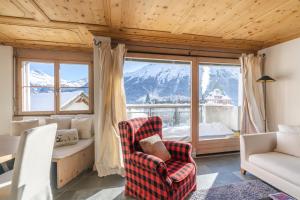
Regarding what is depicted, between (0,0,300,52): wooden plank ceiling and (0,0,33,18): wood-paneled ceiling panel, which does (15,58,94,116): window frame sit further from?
(0,0,33,18): wood-paneled ceiling panel

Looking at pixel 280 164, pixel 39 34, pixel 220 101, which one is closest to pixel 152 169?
pixel 280 164

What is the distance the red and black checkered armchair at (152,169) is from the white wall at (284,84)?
93.5 inches

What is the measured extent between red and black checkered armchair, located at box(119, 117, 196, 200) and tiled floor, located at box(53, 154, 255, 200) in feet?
1.04

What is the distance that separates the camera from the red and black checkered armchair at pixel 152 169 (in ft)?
5.99

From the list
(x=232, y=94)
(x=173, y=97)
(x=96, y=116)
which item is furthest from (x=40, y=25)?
(x=232, y=94)

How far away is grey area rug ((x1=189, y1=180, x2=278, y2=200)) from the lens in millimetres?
2145

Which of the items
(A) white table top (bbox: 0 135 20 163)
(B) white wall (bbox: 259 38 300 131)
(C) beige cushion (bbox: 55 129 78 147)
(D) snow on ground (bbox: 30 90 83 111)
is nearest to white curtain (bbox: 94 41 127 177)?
(C) beige cushion (bbox: 55 129 78 147)

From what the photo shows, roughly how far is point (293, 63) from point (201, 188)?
2805mm

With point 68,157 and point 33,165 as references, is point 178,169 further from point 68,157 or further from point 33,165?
point 68,157

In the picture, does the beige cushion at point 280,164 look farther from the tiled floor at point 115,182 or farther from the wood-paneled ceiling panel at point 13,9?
the wood-paneled ceiling panel at point 13,9

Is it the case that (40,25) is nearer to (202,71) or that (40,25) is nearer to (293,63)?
(202,71)

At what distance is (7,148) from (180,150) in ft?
6.48

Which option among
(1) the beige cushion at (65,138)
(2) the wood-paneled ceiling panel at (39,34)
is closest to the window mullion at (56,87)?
(2) the wood-paneled ceiling panel at (39,34)

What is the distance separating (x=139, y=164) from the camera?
2.00 meters
